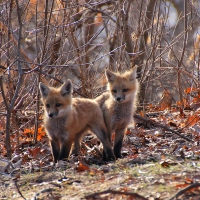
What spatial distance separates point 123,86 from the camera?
7.12 m

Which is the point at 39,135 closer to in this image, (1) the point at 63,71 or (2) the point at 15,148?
(2) the point at 15,148

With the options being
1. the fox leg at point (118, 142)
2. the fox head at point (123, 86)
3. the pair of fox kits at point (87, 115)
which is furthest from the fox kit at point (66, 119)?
the fox head at point (123, 86)

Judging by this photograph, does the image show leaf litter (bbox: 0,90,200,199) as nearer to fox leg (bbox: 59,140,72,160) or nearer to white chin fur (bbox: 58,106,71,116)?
fox leg (bbox: 59,140,72,160)

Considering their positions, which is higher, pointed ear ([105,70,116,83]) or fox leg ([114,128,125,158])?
pointed ear ([105,70,116,83])

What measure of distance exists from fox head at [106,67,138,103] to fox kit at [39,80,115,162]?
0.48 metres

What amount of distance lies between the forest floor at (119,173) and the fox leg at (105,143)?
156 mm

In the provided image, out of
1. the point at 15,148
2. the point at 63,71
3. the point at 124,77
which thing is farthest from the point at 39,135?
the point at 124,77

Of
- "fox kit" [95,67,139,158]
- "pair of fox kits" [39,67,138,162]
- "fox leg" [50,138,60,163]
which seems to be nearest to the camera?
"fox leg" [50,138,60,163]

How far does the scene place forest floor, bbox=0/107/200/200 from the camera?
12.9ft

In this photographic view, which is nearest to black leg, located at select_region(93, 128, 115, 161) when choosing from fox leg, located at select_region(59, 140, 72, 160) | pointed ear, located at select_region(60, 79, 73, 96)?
fox leg, located at select_region(59, 140, 72, 160)

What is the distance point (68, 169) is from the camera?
5.25m

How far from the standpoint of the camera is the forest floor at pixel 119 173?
12.9ft

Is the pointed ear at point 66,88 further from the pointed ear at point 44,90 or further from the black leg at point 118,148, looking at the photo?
the black leg at point 118,148

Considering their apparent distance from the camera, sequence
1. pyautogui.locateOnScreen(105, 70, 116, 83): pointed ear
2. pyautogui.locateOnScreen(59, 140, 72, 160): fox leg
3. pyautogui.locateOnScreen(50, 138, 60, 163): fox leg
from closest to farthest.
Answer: pyautogui.locateOnScreen(59, 140, 72, 160): fox leg → pyautogui.locateOnScreen(50, 138, 60, 163): fox leg → pyautogui.locateOnScreen(105, 70, 116, 83): pointed ear
